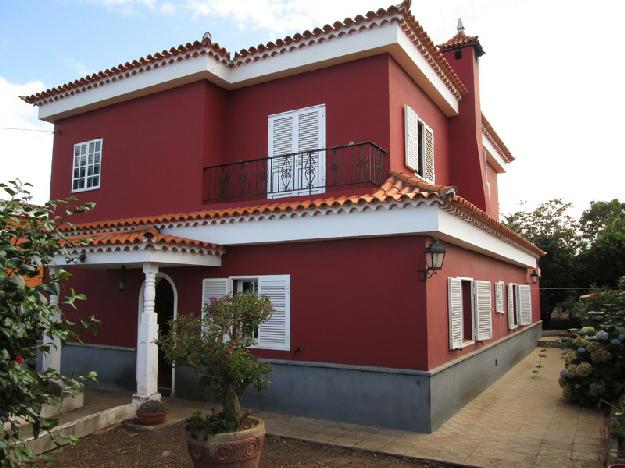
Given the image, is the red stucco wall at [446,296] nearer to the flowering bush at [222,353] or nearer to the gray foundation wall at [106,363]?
the flowering bush at [222,353]

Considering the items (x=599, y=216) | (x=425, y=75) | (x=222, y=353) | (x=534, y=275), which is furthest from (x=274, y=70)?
(x=599, y=216)

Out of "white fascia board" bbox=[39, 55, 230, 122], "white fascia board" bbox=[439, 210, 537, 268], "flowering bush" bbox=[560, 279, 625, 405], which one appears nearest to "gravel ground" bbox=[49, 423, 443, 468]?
"white fascia board" bbox=[439, 210, 537, 268]

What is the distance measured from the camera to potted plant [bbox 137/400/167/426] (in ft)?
27.0

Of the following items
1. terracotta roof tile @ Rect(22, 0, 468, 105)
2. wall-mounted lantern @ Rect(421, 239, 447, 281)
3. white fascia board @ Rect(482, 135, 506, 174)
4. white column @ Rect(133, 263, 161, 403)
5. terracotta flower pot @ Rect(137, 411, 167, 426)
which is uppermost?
terracotta roof tile @ Rect(22, 0, 468, 105)

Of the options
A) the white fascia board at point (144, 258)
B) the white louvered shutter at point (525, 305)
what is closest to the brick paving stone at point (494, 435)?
the white fascia board at point (144, 258)

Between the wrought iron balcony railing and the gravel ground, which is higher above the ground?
the wrought iron balcony railing

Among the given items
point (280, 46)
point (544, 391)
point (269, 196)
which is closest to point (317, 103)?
point (280, 46)

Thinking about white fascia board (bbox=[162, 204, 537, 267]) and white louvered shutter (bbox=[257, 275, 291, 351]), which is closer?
white fascia board (bbox=[162, 204, 537, 267])

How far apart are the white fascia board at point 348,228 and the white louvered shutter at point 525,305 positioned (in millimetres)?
7015

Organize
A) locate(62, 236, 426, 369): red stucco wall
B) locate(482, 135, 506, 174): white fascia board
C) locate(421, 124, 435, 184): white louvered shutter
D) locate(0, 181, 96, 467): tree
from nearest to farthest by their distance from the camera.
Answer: locate(0, 181, 96, 467): tree → locate(62, 236, 426, 369): red stucco wall → locate(421, 124, 435, 184): white louvered shutter → locate(482, 135, 506, 174): white fascia board

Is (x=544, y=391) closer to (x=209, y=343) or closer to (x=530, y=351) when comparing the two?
(x=530, y=351)

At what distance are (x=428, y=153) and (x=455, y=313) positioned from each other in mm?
4156

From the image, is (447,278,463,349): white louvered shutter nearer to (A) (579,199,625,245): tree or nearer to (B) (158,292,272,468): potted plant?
(B) (158,292,272,468): potted plant

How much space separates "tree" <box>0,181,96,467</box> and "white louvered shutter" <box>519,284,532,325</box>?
1559 cm
